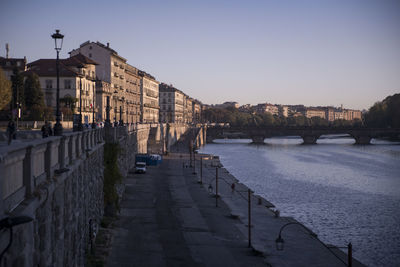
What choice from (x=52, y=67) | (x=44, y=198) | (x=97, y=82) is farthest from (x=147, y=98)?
(x=44, y=198)

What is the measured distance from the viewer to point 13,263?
7.66m

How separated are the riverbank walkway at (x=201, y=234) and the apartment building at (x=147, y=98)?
73138 millimetres

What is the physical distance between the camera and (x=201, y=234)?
113 feet

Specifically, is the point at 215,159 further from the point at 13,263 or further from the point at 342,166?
the point at 13,263

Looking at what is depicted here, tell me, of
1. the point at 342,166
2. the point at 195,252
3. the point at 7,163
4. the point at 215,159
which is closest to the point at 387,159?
the point at 342,166

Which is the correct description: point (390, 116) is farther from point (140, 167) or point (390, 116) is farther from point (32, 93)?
point (32, 93)

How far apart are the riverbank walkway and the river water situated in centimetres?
401

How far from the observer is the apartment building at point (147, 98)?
13075 centimetres

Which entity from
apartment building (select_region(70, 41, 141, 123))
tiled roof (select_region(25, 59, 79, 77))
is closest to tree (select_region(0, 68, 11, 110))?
tiled roof (select_region(25, 59, 79, 77))

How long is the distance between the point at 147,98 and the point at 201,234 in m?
108

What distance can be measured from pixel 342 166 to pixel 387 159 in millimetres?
21713

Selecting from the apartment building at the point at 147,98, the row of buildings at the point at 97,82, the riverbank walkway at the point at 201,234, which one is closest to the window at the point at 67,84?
the row of buildings at the point at 97,82

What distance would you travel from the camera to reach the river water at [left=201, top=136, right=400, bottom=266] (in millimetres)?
38719

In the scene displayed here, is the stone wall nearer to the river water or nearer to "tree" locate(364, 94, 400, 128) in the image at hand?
the river water
